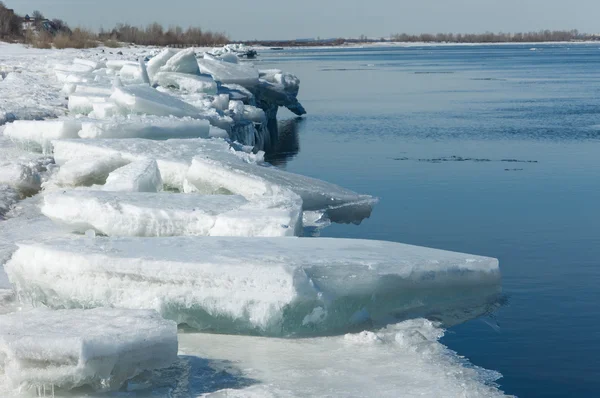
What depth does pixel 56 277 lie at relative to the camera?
4.41m

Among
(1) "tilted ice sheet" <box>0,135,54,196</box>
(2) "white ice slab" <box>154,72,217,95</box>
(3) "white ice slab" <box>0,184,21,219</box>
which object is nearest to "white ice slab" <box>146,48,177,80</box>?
(2) "white ice slab" <box>154,72,217,95</box>

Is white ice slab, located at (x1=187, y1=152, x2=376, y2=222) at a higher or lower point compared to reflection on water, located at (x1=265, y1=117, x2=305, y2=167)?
higher

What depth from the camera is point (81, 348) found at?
3.30 meters

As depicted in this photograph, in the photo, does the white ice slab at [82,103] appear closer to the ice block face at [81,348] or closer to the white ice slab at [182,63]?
the white ice slab at [182,63]

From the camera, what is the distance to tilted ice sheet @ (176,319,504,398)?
375 cm

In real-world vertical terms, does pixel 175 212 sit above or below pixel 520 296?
above

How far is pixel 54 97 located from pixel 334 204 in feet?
21.8

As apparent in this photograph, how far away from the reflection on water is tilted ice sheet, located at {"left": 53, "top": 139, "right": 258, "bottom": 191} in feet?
17.7

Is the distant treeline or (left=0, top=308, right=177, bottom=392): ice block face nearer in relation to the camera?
(left=0, top=308, right=177, bottom=392): ice block face

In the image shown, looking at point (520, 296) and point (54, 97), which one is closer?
point (520, 296)

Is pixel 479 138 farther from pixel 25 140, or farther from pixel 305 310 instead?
pixel 305 310

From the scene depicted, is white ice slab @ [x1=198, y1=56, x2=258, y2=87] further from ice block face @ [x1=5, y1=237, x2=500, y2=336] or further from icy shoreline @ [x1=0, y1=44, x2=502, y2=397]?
→ ice block face @ [x1=5, y1=237, x2=500, y2=336]

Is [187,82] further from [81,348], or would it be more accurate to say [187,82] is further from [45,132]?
[81,348]

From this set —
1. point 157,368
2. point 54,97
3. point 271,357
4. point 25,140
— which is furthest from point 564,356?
point 54,97
